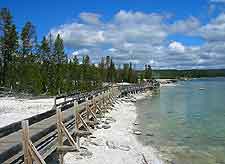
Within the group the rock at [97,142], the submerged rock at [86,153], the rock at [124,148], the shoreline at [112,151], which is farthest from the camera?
the rock at [97,142]

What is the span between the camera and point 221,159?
1877 cm

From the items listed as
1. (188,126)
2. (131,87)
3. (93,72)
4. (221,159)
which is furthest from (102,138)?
(93,72)

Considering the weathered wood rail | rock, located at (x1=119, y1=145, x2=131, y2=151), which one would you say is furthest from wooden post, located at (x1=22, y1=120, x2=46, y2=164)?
rock, located at (x1=119, y1=145, x2=131, y2=151)

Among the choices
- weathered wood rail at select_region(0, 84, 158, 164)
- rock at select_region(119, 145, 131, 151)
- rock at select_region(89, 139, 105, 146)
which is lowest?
rock at select_region(119, 145, 131, 151)

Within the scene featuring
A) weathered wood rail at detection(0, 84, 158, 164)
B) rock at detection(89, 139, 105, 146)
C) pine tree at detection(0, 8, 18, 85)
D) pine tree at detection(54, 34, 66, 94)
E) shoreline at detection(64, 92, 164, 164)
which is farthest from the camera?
pine tree at detection(54, 34, 66, 94)

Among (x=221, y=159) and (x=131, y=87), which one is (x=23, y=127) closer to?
(x=221, y=159)

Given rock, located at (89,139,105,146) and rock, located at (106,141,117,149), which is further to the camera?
rock, located at (89,139,105,146)

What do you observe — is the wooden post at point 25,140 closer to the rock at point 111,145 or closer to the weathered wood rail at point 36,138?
the weathered wood rail at point 36,138

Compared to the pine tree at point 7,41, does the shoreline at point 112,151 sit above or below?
below

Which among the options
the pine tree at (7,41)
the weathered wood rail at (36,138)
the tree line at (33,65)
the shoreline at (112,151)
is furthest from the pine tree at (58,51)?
the weathered wood rail at (36,138)

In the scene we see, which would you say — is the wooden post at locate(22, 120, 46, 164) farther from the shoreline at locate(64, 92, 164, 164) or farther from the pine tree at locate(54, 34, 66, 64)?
the pine tree at locate(54, 34, 66, 64)

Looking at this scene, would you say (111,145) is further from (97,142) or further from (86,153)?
(86,153)

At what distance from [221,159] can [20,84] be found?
35.7 meters

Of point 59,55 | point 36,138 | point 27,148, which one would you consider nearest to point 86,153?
point 36,138
